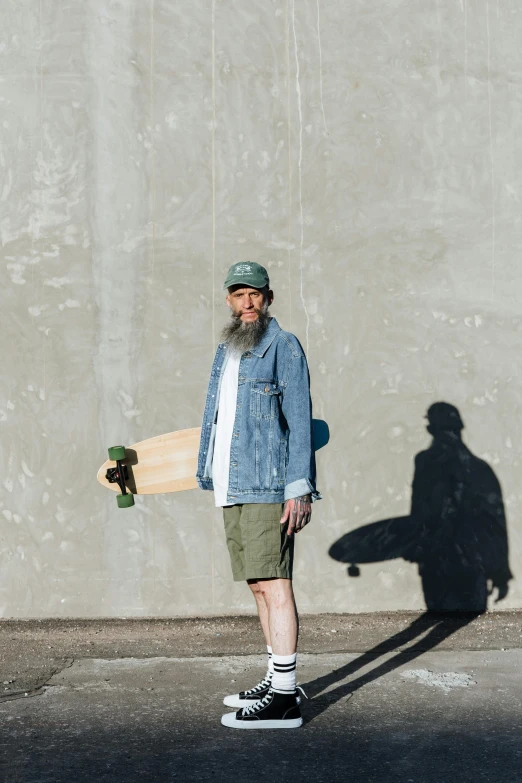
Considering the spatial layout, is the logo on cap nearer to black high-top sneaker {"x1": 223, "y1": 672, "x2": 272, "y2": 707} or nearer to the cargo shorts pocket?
the cargo shorts pocket

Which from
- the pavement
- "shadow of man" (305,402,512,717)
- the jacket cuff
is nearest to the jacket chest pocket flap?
the jacket cuff

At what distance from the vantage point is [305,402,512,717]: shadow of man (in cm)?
535

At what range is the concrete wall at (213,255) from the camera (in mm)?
5238

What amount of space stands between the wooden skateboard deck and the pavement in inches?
32.0

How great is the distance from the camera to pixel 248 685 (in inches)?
158

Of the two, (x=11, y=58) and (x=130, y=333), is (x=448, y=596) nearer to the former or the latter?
(x=130, y=333)

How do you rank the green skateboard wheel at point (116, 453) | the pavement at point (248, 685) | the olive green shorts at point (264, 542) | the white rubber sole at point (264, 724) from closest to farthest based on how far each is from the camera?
the pavement at point (248, 685) < the white rubber sole at point (264, 724) < the olive green shorts at point (264, 542) < the green skateboard wheel at point (116, 453)

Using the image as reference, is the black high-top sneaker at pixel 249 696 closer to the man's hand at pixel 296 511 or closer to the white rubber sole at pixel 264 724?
the white rubber sole at pixel 264 724

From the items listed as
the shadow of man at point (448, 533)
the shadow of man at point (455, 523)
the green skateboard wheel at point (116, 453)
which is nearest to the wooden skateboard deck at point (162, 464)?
the green skateboard wheel at point (116, 453)

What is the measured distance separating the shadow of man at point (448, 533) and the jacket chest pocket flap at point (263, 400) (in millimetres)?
1926

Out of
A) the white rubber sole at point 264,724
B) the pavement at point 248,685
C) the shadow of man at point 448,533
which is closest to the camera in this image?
the pavement at point 248,685

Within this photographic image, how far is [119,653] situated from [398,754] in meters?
1.87

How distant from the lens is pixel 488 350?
17.7ft

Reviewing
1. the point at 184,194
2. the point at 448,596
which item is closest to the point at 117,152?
the point at 184,194
